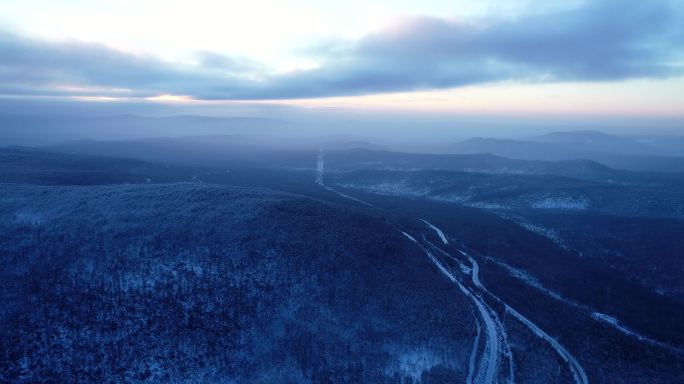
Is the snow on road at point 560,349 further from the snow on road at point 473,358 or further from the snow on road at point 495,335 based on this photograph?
the snow on road at point 473,358

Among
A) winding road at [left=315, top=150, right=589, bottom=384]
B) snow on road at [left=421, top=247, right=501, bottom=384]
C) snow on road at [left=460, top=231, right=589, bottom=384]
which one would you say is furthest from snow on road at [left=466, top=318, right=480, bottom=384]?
snow on road at [left=460, top=231, right=589, bottom=384]

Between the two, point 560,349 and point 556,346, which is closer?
point 560,349

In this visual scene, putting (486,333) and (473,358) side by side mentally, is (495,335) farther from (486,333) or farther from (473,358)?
(473,358)

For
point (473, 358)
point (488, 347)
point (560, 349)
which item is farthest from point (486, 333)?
point (560, 349)

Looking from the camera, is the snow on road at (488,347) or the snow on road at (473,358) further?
the snow on road at (488,347)

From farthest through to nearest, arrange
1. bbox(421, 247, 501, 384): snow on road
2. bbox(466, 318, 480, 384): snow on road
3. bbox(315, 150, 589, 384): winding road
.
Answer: bbox(315, 150, 589, 384): winding road < bbox(421, 247, 501, 384): snow on road < bbox(466, 318, 480, 384): snow on road

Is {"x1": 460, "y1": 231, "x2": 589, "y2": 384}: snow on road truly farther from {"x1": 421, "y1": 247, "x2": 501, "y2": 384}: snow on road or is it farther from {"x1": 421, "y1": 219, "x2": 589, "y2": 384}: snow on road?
{"x1": 421, "y1": 247, "x2": 501, "y2": 384}: snow on road

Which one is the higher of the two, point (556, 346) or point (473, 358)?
point (556, 346)

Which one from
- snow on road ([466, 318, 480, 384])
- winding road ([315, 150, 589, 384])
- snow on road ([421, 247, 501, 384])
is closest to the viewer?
snow on road ([466, 318, 480, 384])

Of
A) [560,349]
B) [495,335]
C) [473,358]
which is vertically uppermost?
[495,335]

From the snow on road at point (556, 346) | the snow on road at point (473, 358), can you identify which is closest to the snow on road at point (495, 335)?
the snow on road at point (556, 346)

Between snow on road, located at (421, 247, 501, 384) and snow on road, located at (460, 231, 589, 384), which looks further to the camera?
snow on road, located at (460, 231, 589, 384)

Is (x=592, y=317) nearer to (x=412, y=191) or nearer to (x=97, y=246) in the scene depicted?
(x=97, y=246)
